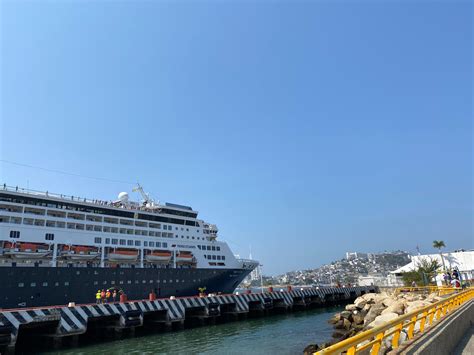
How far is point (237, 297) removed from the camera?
29.5m

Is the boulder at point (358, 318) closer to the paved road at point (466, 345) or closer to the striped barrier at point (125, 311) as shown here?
the striped barrier at point (125, 311)

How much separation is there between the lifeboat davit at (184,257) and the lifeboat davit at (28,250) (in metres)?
13.7

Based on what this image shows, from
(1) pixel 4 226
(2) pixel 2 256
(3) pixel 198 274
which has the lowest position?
(3) pixel 198 274

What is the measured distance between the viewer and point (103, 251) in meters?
33.6

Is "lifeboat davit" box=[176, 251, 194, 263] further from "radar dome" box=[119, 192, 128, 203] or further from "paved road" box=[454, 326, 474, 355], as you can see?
"paved road" box=[454, 326, 474, 355]

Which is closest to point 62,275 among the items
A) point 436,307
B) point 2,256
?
point 2,256

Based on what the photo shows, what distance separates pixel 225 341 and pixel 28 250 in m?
20.2

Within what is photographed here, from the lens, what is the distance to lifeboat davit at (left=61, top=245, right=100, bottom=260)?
31000 millimetres

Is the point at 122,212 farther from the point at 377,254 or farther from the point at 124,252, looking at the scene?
the point at 377,254

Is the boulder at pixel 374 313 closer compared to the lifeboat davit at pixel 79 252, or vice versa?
the boulder at pixel 374 313

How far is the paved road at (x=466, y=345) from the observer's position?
7116 millimetres

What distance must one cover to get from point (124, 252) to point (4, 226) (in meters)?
10.9

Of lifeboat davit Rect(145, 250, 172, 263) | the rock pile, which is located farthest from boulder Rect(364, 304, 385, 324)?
lifeboat davit Rect(145, 250, 172, 263)

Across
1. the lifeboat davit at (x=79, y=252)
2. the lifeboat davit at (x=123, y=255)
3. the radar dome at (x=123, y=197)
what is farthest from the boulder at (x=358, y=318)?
Answer: the radar dome at (x=123, y=197)
